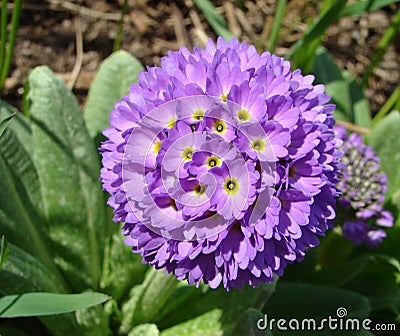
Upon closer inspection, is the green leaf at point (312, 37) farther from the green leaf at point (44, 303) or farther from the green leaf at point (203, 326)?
the green leaf at point (44, 303)

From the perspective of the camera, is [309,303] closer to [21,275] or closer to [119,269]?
[119,269]

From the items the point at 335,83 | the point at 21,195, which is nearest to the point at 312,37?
the point at 335,83

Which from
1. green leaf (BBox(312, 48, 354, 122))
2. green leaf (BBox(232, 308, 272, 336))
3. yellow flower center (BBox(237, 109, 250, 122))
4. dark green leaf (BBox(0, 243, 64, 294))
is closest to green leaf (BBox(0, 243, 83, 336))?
dark green leaf (BBox(0, 243, 64, 294))

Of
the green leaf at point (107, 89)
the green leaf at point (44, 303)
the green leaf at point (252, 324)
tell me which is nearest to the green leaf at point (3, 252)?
the green leaf at point (44, 303)

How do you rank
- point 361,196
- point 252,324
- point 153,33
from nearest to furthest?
point 252,324 → point 361,196 → point 153,33

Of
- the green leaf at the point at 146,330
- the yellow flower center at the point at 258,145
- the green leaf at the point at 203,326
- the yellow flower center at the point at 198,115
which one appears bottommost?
the green leaf at the point at 203,326

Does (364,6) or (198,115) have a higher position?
(364,6)
